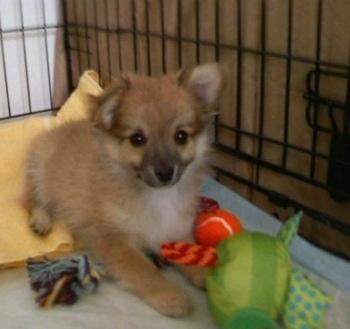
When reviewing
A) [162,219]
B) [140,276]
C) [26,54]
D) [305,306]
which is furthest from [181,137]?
[26,54]

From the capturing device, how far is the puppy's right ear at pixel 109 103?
1.26 meters

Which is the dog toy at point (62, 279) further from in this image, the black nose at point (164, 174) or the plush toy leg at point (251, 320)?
the plush toy leg at point (251, 320)

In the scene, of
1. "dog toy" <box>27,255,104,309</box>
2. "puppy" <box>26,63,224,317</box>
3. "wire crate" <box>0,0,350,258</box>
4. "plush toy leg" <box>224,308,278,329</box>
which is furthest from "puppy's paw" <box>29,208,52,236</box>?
"plush toy leg" <box>224,308,278,329</box>

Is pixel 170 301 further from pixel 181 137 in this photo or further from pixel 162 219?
pixel 181 137

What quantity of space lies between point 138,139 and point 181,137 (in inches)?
4.2

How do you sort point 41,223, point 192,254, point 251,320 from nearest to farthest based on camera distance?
point 251,320 → point 192,254 → point 41,223

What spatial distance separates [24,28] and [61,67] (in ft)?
0.79

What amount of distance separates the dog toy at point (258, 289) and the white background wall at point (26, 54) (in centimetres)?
171

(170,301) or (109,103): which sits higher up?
(109,103)

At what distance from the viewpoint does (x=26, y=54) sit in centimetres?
254

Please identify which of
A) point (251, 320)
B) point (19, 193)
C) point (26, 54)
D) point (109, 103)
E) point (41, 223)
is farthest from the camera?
point (26, 54)

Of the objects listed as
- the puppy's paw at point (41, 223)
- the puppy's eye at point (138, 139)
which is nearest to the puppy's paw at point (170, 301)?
the puppy's eye at point (138, 139)

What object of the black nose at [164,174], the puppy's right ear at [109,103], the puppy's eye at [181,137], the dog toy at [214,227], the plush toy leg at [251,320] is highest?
the puppy's right ear at [109,103]

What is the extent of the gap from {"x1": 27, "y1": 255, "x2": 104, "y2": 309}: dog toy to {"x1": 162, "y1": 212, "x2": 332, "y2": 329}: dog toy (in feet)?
0.79
